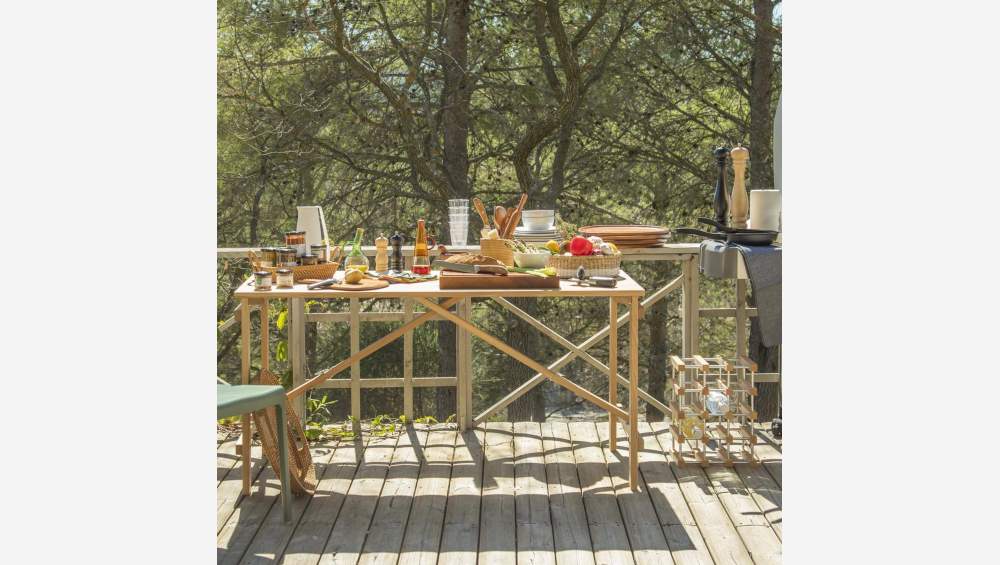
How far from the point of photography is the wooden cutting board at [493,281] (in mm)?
3312

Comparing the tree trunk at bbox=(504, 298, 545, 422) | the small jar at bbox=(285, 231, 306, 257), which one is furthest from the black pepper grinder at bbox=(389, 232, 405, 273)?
Answer: the tree trunk at bbox=(504, 298, 545, 422)

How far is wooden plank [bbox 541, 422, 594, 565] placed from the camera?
289cm

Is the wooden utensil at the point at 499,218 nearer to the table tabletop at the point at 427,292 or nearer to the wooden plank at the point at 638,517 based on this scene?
the table tabletop at the point at 427,292

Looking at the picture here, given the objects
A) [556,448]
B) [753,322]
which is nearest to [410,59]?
[753,322]

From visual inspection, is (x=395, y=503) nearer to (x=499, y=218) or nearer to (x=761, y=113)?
(x=499, y=218)

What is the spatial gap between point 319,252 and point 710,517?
1604mm

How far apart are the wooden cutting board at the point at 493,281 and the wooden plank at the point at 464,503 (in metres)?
0.70

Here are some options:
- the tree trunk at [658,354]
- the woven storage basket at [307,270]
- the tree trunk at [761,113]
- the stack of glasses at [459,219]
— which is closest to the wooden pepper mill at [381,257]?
the woven storage basket at [307,270]

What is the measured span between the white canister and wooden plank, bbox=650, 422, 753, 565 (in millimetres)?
920

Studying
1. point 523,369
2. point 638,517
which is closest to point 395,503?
point 638,517

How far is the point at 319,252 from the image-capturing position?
11.9ft
